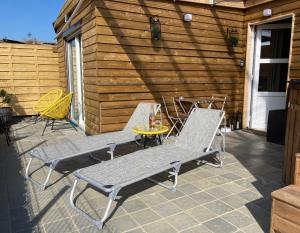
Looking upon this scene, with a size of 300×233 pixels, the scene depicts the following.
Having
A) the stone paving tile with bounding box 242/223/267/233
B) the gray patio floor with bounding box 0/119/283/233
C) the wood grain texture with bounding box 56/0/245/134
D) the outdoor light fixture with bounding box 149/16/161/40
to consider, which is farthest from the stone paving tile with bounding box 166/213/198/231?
the outdoor light fixture with bounding box 149/16/161/40

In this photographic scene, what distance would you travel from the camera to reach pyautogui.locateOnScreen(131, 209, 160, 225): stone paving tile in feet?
8.28

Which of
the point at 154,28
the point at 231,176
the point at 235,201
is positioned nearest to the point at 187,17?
the point at 154,28

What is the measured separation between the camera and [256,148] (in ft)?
16.3

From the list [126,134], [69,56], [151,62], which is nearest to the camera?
[126,134]

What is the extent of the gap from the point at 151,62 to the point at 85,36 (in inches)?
53.9

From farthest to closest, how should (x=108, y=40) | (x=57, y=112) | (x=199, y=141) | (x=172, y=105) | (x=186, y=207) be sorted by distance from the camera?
(x=57, y=112), (x=172, y=105), (x=108, y=40), (x=199, y=141), (x=186, y=207)

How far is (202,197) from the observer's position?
2.99 metres

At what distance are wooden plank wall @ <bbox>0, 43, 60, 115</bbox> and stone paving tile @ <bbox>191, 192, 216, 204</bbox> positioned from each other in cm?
690

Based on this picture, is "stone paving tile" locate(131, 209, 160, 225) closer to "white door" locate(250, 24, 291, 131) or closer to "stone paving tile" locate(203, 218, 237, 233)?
"stone paving tile" locate(203, 218, 237, 233)

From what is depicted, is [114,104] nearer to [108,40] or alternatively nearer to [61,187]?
[108,40]

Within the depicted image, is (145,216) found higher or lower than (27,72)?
lower

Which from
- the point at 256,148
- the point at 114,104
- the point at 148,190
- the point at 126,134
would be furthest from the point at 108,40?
the point at 256,148

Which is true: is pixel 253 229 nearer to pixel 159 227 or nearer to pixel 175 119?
pixel 159 227

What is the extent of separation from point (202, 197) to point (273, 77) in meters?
4.13
